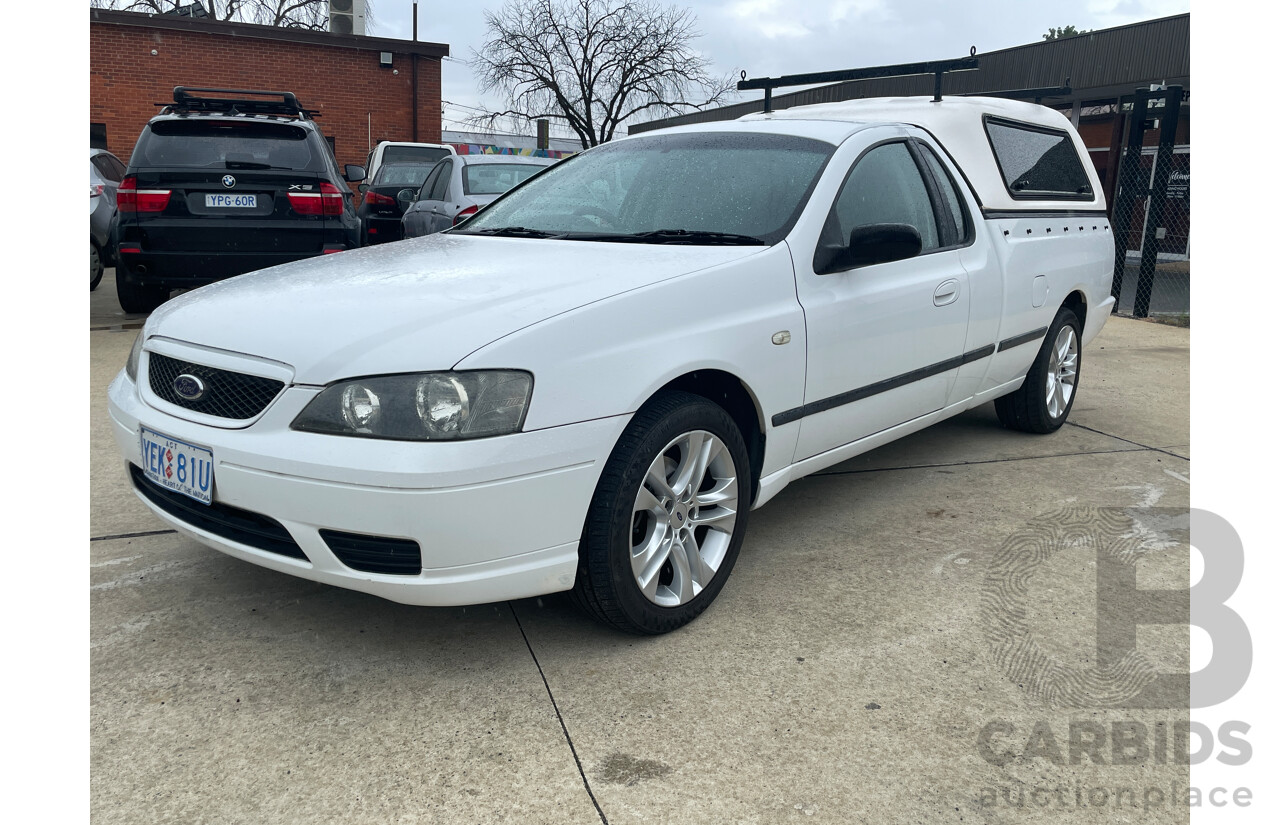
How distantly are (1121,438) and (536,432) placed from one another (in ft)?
12.9

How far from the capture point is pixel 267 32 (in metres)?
20.3

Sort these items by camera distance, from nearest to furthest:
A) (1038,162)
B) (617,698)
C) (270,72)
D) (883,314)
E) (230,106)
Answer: (617,698) → (883,314) → (1038,162) → (230,106) → (270,72)

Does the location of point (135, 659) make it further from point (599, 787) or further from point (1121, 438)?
point (1121, 438)

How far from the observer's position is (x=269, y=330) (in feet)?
8.07

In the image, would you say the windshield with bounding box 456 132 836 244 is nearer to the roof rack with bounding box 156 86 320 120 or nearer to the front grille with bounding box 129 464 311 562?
the front grille with bounding box 129 464 311 562

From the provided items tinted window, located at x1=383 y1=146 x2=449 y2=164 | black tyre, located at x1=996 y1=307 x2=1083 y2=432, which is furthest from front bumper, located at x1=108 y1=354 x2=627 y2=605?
tinted window, located at x1=383 y1=146 x2=449 y2=164

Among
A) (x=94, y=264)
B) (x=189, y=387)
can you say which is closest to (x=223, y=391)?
(x=189, y=387)

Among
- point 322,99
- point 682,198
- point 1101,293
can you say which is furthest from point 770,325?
point 322,99

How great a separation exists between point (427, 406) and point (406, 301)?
1.47ft

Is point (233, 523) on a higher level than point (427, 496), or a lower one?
lower

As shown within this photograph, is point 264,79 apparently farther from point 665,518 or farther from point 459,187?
point 665,518

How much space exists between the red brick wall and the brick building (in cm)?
2

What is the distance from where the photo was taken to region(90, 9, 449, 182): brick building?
19922mm

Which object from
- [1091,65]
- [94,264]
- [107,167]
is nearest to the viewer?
[94,264]
